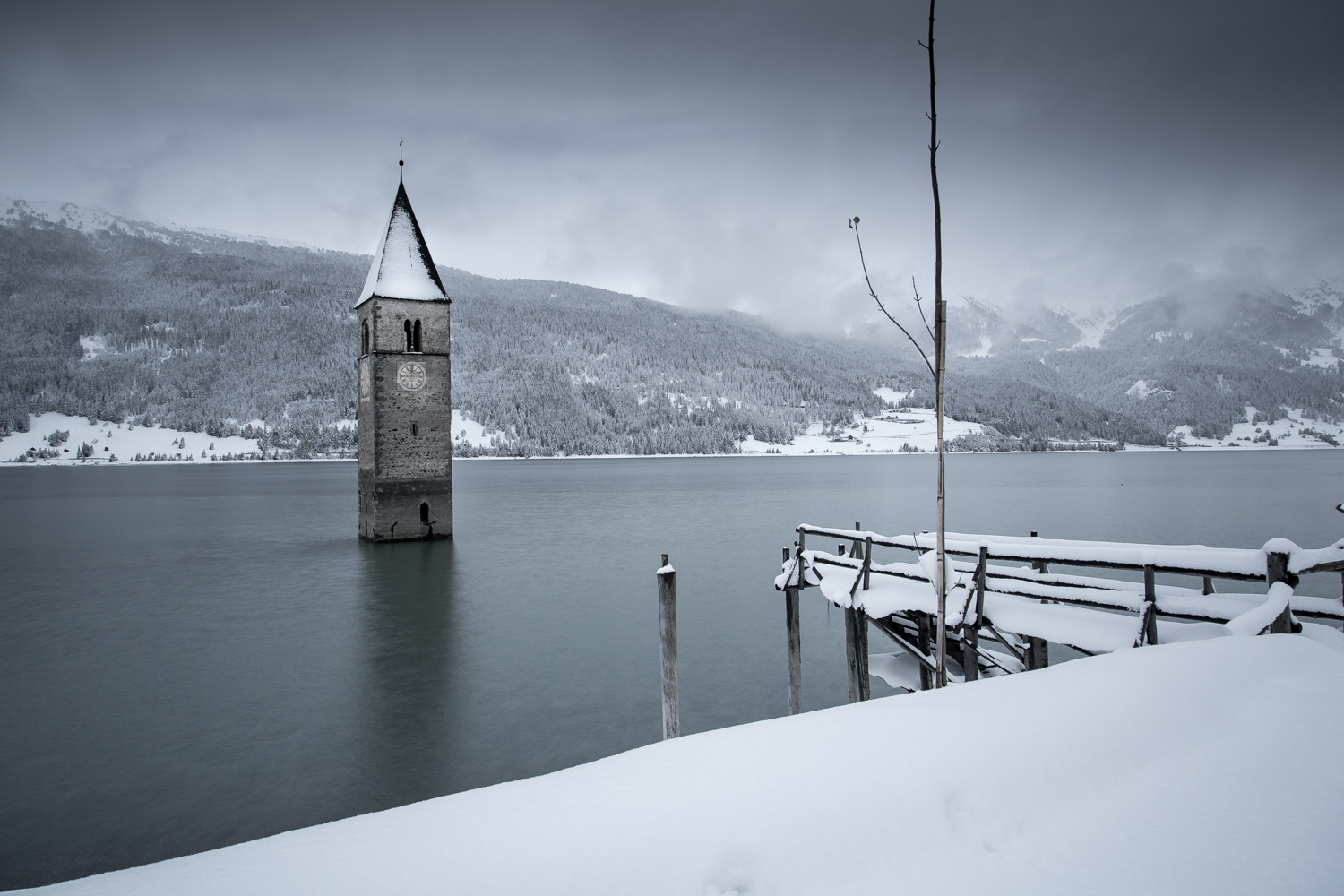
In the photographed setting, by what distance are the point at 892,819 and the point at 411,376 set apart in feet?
107

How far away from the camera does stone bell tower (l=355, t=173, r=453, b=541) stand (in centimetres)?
3225

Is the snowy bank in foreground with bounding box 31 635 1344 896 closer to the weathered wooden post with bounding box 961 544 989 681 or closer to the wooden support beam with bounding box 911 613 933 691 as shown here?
the weathered wooden post with bounding box 961 544 989 681

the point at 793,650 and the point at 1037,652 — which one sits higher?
the point at 1037,652

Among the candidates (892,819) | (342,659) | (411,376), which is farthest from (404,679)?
(411,376)

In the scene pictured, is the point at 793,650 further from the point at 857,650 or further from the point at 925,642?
the point at 925,642

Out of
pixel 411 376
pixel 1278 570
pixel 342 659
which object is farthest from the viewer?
pixel 411 376

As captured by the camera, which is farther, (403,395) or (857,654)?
(403,395)

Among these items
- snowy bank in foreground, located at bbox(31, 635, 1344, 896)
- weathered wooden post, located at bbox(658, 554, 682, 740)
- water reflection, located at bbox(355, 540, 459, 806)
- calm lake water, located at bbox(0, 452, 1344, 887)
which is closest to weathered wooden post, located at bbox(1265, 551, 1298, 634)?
snowy bank in foreground, located at bbox(31, 635, 1344, 896)

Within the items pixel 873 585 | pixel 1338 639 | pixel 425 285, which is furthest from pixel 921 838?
pixel 425 285

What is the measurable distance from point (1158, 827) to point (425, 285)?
35033 millimetres

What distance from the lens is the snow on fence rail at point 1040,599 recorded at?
24.1 feet

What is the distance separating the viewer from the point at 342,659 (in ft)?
60.8

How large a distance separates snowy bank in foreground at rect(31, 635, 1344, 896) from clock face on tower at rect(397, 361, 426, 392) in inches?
1233

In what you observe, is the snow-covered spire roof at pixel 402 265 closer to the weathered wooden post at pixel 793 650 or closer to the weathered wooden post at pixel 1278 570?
the weathered wooden post at pixel 793 650
